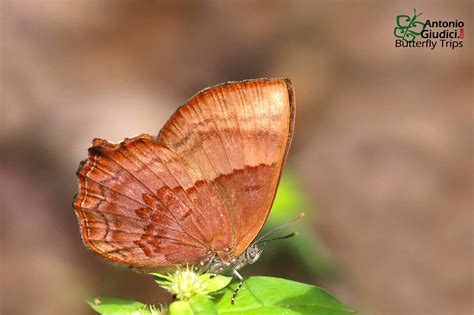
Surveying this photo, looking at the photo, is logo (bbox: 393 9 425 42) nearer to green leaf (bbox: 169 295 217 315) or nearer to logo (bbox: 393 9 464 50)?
logo (bbox: 393 9 464 50)

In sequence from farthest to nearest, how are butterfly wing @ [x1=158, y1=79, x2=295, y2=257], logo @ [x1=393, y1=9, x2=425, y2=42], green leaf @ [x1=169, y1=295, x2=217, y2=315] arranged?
1. logo @ [x1=393, y1=9, x2=425, y2=42]
2. butterfly wing @ [x1=158, y1=79, x2=295, y2=257]
3. green leaf @ [x1=169, y1=295, x2=217, y2=315]

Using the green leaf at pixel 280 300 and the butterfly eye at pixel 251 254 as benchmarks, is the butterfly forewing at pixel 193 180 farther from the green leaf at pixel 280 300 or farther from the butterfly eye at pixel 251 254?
the green leaf at pixel 280 300

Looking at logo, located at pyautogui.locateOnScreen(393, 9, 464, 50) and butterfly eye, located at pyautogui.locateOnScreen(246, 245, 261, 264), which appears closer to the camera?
butterfly eye, located at pyautogui.locateOnScreen(246, 245, 261, 264)

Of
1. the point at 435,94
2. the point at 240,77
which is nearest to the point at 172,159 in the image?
the point at 240,77

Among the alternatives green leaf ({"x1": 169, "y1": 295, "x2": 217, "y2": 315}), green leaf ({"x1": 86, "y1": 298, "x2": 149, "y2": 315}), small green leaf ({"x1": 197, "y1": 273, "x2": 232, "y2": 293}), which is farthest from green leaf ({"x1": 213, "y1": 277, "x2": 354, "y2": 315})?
green leaf ({"x1": 86, "y1": 298, "x2": 149, "y2": 315})

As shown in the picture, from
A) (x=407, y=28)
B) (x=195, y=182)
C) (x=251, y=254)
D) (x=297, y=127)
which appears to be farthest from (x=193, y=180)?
(x=407, y=28)

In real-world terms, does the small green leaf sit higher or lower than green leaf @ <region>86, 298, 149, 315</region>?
higher
